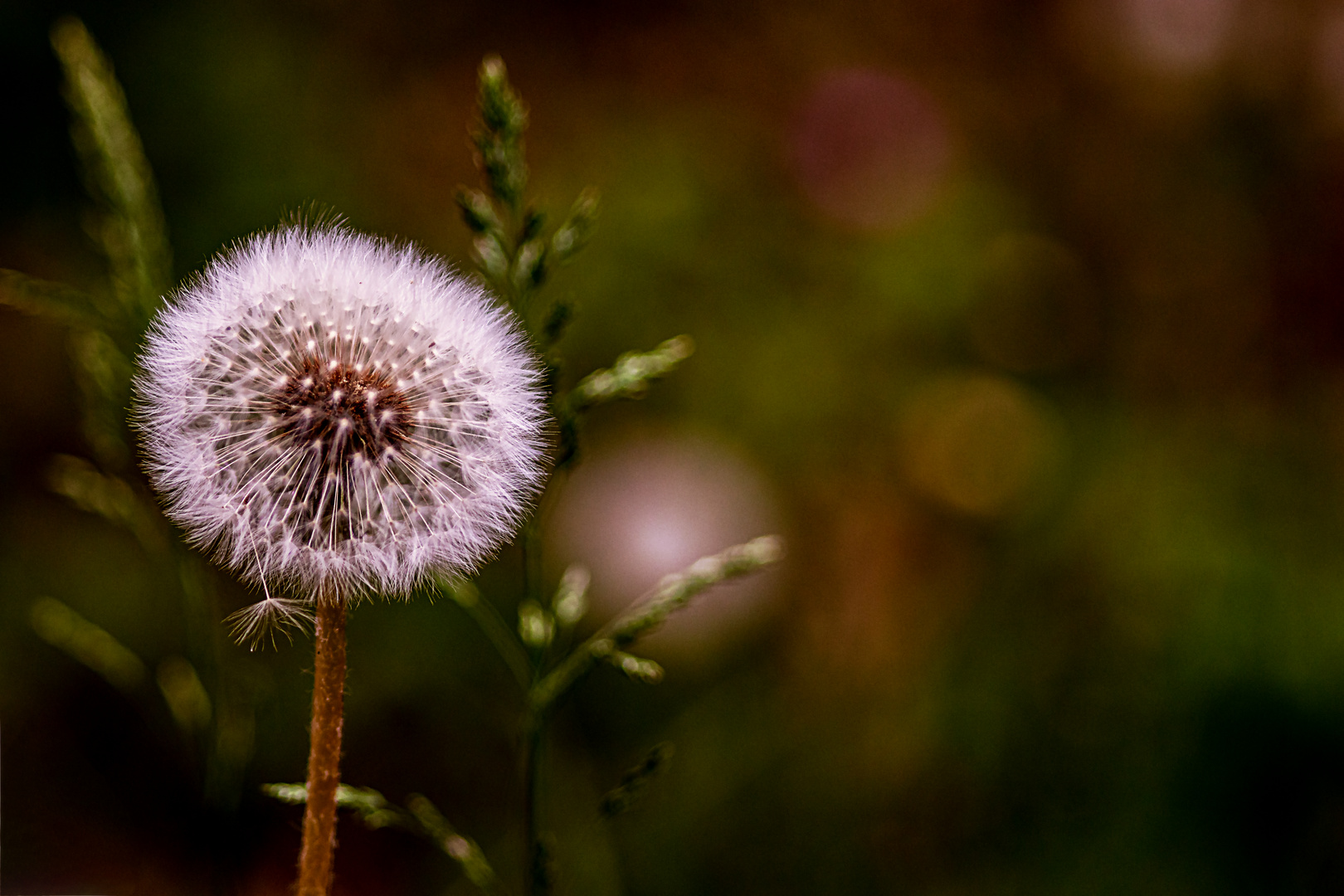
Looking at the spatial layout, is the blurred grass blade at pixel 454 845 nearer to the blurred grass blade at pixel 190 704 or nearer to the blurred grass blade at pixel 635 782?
the blurred grass blade at pixel 635 782

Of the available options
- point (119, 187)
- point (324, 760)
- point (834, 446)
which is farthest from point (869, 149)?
point (324, 760)

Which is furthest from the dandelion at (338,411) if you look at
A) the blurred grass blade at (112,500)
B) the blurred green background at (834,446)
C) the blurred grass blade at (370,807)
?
the blurred green background at (834,446)

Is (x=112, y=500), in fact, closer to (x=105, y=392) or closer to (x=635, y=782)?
(x=105, y=392)

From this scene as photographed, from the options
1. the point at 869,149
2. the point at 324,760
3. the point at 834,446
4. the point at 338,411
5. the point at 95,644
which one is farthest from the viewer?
the point at 869,149

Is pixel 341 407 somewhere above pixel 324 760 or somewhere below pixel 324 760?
above

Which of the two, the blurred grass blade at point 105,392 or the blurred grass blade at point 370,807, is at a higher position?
the blurred grass blade at point 105,392

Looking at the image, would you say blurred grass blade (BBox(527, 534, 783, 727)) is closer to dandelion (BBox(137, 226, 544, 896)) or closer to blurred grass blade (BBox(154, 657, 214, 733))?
dandelion (BBox(137, 226, 544, 896))
